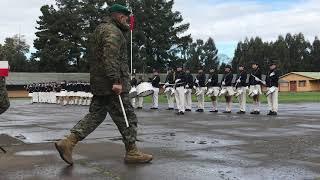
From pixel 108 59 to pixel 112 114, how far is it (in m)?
0.95

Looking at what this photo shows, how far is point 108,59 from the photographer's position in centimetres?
789

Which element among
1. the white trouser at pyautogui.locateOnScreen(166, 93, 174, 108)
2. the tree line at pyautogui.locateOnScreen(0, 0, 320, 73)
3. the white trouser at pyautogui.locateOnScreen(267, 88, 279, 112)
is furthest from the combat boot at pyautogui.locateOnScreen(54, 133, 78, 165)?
the tree line at pyautogui.locateOnScreen(0, 0, 320, 73)

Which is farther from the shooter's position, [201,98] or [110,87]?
[201,98]

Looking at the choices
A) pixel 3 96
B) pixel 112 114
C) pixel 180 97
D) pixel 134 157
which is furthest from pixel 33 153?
pixel 180 97

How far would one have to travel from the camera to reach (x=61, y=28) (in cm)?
8969

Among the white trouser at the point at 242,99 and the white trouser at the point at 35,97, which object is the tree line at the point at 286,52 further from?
the white trouser at the point at 242,99

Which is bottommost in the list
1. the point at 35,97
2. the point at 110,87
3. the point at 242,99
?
the point at 242,99

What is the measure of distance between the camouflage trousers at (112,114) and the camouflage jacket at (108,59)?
18 cm

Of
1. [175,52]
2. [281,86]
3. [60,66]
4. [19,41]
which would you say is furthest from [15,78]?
[19,41]

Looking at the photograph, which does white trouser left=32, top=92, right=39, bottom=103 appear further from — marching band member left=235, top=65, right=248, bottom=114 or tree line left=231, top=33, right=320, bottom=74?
tree line left=231, top=33, right=320, bottom=74

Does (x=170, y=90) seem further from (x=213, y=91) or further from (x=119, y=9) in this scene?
(x=119, y=9)

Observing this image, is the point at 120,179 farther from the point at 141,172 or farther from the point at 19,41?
the point at 19,41

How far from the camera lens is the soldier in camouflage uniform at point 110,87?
26.4ft

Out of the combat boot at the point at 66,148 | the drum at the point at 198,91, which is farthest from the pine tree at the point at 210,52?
the combat boot at the point at 66,148
